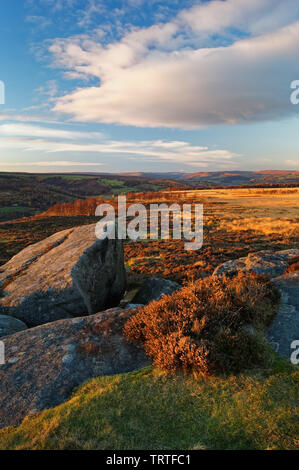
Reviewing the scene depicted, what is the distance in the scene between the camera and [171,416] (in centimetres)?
430

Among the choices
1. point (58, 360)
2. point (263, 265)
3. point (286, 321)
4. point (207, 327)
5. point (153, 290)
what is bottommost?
point (153, 290)

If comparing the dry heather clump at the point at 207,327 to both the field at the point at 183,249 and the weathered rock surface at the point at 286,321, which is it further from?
the field at the point at 183,249

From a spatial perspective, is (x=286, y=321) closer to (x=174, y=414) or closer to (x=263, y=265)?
(x=174, y=414)

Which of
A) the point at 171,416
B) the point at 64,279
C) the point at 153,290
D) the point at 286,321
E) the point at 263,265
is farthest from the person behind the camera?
the point at 263,265

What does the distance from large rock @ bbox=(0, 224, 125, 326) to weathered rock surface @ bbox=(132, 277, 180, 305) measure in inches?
36.4

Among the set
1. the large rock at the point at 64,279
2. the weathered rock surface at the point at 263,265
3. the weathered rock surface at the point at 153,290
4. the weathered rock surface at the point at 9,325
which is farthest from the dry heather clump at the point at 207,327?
the weathered rock surface at the point at 263,265

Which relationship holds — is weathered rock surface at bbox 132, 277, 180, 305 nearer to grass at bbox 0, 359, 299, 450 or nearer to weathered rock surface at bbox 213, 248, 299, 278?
weathered rock surface at bbox 213, 248, 299, 278

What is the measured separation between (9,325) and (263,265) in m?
10.9

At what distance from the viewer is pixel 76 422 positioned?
420 centimetres

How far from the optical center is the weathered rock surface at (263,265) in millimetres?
12539

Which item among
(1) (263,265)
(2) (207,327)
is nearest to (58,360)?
(2) (207,327)

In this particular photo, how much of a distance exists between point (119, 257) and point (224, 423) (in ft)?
28.7

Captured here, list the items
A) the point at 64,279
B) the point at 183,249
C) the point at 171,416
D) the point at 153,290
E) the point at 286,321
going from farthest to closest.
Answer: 1. the point at 183,249
2. the point at 153,290
3. the point at 64,279
4. the point at 286,321
5. the point at 171,416

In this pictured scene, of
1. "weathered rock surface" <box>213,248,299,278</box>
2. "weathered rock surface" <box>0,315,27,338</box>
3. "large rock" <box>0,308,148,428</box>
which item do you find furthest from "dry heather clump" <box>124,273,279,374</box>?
"weathered rock surface" <box>213,248,299,278</box>
